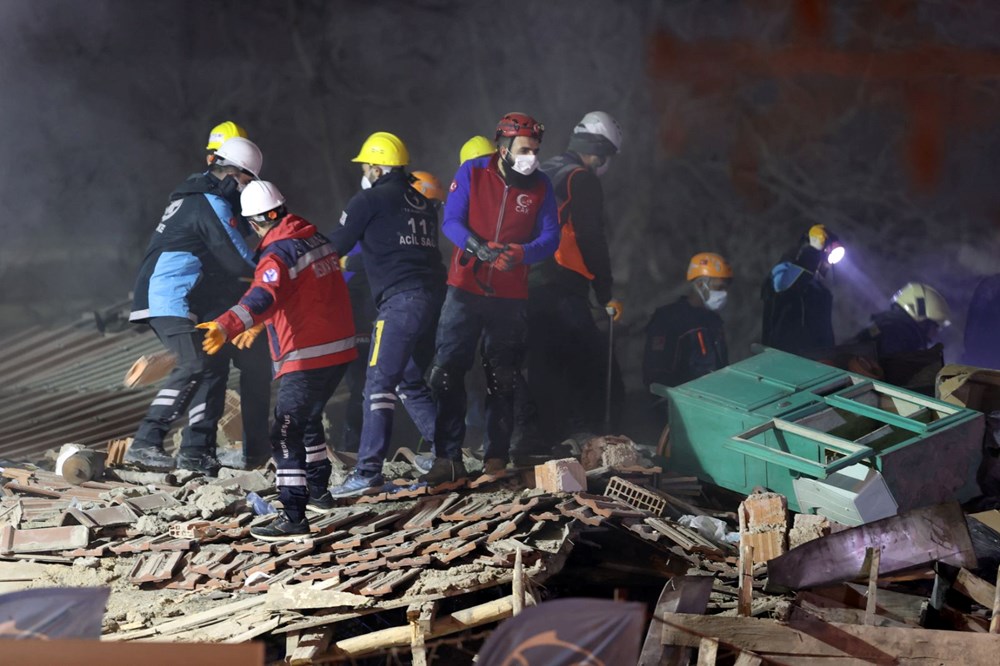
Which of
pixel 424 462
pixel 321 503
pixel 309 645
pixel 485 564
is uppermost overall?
pixel 424 462

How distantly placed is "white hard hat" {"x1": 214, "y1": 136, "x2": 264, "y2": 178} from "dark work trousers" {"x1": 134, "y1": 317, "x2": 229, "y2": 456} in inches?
39.0

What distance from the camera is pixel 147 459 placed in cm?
682

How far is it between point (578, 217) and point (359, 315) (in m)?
1.64

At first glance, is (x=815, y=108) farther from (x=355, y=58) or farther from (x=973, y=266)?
(x=355, y=58)

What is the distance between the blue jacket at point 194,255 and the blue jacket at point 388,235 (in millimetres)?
627

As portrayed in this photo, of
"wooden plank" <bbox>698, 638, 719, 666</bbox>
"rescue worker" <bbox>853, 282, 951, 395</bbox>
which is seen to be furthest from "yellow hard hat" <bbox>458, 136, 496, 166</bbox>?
"wooden plank" <bbox>698, 638, 719, 666</bbox>

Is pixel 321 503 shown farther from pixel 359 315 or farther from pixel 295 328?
pixel 359 315

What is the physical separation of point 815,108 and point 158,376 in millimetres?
6168

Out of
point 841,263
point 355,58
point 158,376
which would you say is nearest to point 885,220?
point 841,263

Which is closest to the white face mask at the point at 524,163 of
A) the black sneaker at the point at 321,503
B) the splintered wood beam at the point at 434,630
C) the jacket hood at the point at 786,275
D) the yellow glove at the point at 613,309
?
the yellow glove at the point at 613,309

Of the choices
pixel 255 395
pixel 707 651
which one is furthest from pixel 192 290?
pixel 707 651

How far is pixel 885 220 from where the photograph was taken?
399 inches

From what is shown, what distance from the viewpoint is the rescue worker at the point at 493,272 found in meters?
6.89

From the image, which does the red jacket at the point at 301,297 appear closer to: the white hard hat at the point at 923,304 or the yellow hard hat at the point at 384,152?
the yellow hard hat at the point at 384,152
